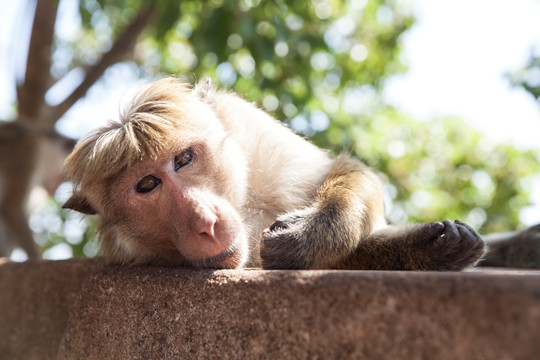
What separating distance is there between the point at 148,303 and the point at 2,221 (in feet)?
16.2

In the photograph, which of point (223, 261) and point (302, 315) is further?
point (223, 261)

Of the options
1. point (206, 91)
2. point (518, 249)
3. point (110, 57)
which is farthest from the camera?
point (110, 57)

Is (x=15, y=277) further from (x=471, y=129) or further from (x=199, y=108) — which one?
(x=471, y=129)

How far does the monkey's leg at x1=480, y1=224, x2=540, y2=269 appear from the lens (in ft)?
10.6

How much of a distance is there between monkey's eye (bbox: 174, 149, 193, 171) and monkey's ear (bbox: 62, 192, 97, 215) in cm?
57

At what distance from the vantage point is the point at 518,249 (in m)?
3.28

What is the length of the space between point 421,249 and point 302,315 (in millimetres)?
755

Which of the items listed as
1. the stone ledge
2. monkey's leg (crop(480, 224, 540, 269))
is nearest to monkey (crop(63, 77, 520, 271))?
the stone ledge

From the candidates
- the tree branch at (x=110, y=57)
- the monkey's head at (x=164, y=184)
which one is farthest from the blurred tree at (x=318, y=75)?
the monkey's head at (x=164, y=184)

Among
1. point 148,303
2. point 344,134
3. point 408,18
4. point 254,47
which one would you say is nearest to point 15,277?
point 148,303

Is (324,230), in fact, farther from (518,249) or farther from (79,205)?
(518,249)

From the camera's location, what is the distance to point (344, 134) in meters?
4.68

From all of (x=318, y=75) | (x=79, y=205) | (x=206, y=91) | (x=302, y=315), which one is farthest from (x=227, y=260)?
(x=318, y=75)

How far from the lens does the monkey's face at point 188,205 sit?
6.78ft
